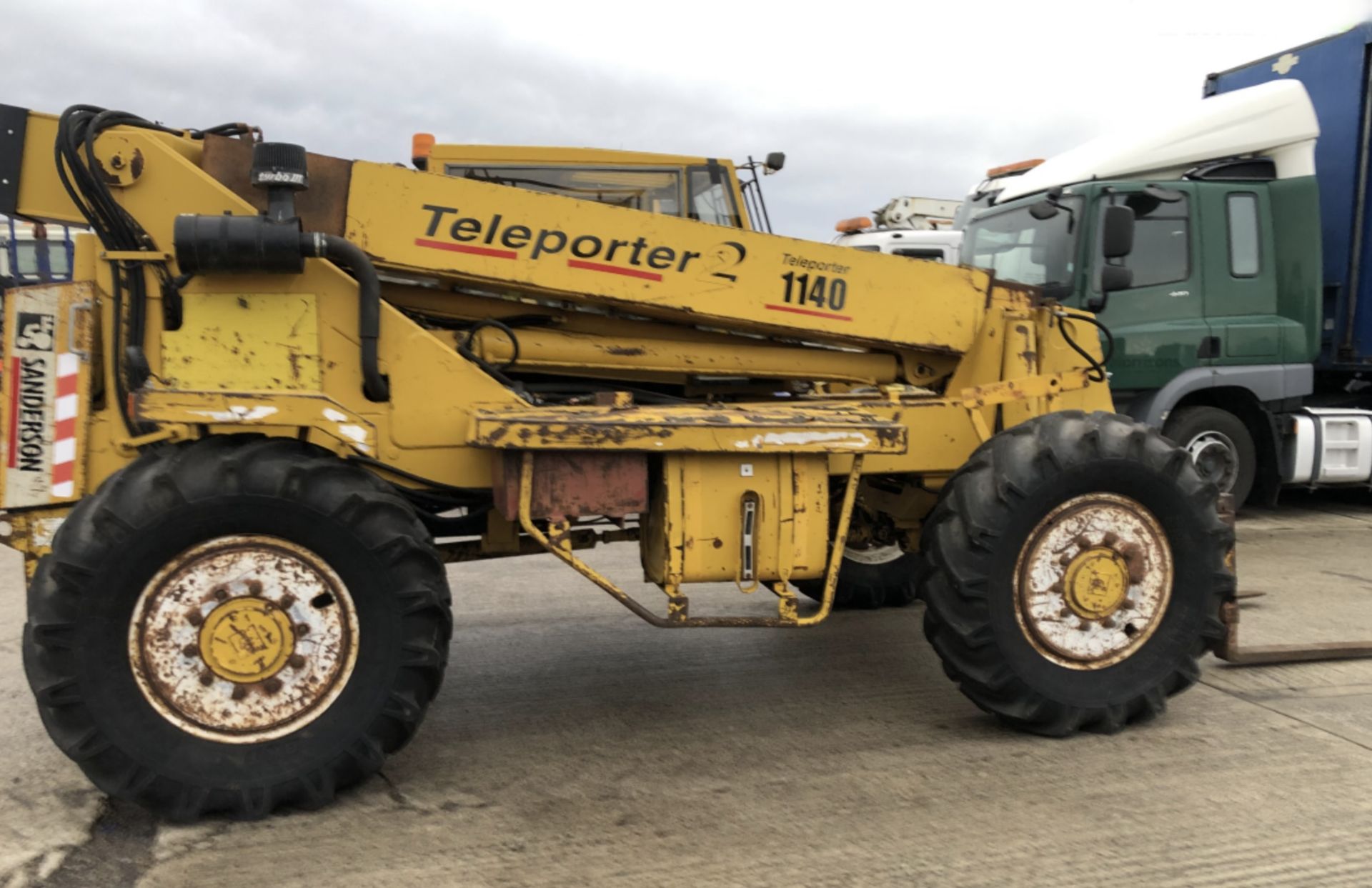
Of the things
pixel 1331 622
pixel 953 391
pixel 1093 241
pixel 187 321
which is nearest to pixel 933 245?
pixel 1093 241

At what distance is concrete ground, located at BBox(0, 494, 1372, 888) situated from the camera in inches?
121

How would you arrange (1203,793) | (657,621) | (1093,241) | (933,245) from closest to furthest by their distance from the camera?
(1203,793)
(657,621)
(1093,241)
(933,245)

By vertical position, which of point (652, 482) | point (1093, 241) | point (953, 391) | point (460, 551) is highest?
point (1093, 241)

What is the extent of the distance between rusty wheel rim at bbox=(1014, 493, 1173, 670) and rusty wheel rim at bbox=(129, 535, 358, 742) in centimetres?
235

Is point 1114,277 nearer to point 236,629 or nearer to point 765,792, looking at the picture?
point 765,792

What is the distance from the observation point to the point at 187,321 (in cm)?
362

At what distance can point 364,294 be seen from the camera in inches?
144

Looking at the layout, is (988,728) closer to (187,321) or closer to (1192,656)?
(1192,656)

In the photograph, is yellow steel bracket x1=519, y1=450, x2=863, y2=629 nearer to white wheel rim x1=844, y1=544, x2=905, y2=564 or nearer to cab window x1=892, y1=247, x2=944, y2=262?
white wheel rim x1=844, y1=544, x2=905, y2=564

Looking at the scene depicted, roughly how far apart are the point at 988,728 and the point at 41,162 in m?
3.86

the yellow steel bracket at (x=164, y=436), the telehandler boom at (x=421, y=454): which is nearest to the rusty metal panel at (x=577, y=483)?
the telehandler boom at (x=421, y=454)

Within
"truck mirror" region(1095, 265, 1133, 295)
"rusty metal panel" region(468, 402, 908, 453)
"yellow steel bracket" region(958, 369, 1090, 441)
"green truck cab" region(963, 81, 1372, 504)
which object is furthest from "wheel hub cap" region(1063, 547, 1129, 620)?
"green truck cab" region(963, 81, 1372, 504)

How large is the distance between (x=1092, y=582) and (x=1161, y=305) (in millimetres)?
4818

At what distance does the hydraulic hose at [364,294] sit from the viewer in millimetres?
3539
